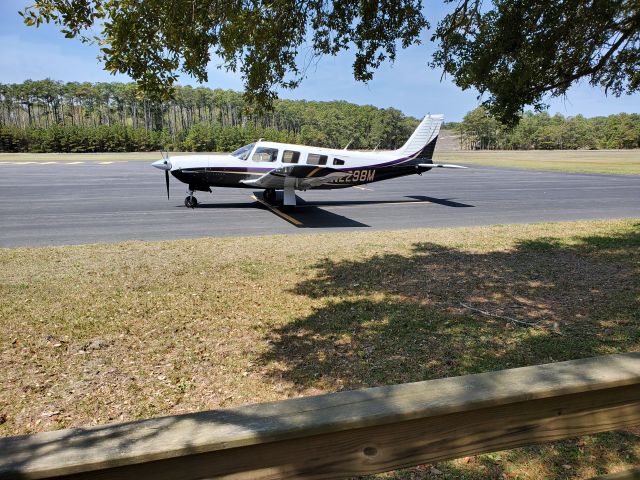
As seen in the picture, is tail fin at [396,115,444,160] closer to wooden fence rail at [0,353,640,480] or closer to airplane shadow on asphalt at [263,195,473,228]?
airplane shadow on asphalt at [263,195,473,228]

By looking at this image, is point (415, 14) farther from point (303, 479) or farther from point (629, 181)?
point (629, 181)

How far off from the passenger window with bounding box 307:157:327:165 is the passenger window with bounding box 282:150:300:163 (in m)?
0.42

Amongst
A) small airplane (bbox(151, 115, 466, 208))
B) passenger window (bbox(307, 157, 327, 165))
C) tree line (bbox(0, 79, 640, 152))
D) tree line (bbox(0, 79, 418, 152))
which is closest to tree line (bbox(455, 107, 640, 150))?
tree line (bbox(0, 79, 640, 152))

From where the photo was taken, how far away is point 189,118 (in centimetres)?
15062

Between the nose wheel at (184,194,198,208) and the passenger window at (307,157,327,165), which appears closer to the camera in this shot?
the passenger window at (307,157,327,165)

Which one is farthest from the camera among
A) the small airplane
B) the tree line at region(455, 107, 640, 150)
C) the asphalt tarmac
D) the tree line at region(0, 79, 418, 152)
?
the tree line at region(455, 107, 640, 150)

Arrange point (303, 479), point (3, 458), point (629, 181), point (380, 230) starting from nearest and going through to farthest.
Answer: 1. point (3, 458)
2. point (303, 479)
3. point (380, 230)
4. point (629, 181)

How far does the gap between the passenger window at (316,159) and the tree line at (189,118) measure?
82.4m

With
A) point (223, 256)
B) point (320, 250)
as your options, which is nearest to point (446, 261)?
point (320, 250)

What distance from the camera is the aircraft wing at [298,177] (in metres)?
14.4

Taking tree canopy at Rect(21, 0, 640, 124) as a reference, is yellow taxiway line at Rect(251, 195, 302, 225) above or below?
below

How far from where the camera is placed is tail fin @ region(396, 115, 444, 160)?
61.8 feet

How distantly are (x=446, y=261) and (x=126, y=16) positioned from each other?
23.1 ft

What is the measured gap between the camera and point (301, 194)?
68.3ft
